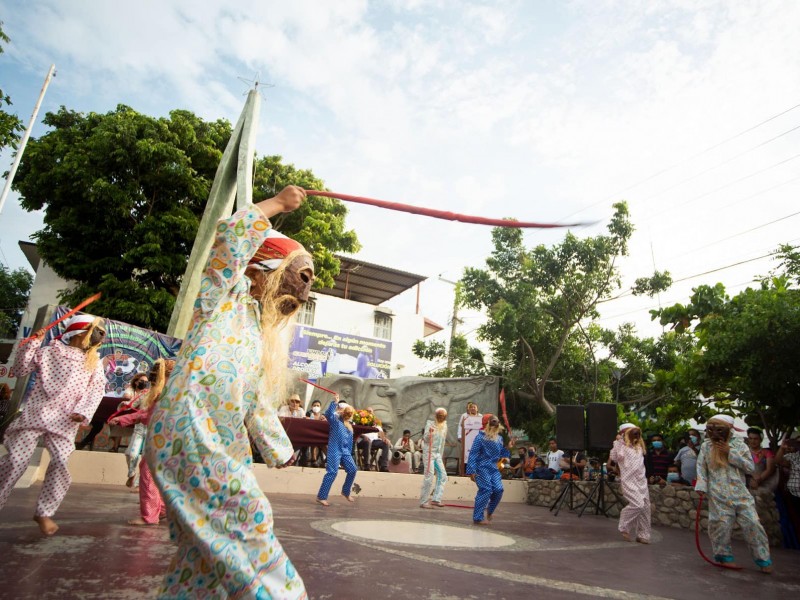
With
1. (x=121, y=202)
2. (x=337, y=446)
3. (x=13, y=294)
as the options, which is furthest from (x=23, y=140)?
(x=13, y=294)

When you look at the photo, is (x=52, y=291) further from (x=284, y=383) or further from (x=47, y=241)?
(x=284, y=383)

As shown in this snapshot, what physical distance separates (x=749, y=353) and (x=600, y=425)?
3.30 metres

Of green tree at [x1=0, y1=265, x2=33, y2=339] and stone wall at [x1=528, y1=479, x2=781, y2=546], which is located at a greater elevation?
green tree at [x1=0, y1=265, x2=33, y2=339]

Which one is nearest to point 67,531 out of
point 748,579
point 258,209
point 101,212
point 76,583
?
point 76,583

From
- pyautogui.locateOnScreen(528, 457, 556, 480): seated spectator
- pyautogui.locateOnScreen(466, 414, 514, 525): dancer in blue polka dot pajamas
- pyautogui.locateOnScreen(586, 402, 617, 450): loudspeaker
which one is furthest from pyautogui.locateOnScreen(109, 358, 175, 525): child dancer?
pyautogui.locateOnScreen(528, 457, 556, 480): seated spectator

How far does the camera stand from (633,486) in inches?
308

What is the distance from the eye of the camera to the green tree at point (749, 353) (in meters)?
8.39

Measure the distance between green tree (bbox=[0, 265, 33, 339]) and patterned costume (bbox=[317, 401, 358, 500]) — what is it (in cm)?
3227

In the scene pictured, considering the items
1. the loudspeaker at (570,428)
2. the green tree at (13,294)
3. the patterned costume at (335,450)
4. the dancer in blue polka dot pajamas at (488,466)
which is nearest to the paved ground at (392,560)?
the dancer in blue polka dot pajamas at (488,466)

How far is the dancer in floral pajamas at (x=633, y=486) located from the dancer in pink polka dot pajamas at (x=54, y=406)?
6796 millimetres

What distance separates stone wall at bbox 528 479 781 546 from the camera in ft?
26.8

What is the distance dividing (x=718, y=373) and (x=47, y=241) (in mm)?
17287

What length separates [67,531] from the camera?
4.19 meters

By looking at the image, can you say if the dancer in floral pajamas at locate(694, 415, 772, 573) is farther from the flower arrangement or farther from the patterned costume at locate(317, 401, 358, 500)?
the flower arrangement
